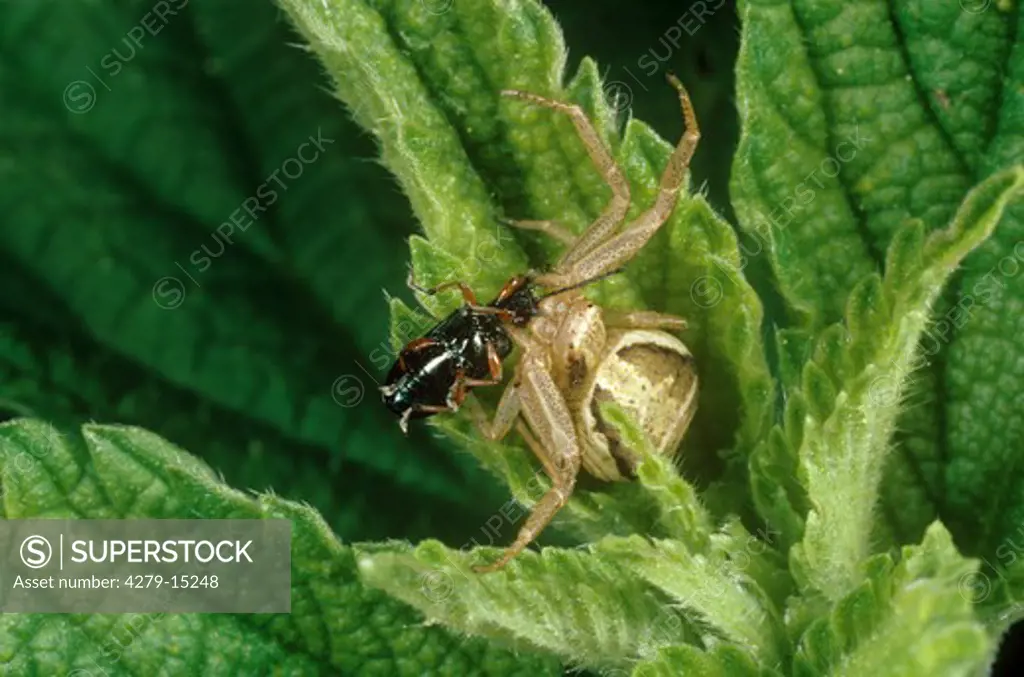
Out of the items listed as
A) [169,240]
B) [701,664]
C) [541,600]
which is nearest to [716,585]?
[701,664]

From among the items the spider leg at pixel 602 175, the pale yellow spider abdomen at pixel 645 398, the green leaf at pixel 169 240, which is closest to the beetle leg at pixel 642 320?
the pale yellow spider abdomen at pixel 645 398

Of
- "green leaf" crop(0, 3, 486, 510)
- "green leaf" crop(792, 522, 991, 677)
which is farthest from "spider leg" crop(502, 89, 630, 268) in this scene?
"green leaf" crop(0, 3, 486, 510)

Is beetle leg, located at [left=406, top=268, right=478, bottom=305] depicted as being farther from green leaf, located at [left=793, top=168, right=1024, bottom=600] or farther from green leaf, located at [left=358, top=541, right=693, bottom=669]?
green leaf, located at [left=793, top=168, right=1024, bottom=600]

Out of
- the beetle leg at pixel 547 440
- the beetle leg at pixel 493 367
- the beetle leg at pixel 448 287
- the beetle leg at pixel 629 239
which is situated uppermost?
the beetle leg at pixel 629 239

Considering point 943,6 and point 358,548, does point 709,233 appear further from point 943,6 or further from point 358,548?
point 358,548

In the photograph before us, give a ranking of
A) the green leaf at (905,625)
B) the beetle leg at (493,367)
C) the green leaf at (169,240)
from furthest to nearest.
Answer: the green leaf at (169,240)
the beetle leg at (493,367)
the green leaf at (905,625)

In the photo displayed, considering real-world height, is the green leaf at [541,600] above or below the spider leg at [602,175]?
below

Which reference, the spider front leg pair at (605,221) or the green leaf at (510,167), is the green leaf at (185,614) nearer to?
the green leaf at (510,167)
